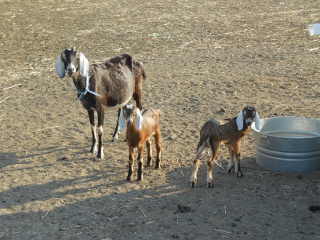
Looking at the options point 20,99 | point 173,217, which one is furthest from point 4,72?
point 173,217

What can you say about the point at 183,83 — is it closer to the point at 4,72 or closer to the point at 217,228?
the point at 4,72

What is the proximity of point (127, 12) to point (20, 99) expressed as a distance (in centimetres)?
849

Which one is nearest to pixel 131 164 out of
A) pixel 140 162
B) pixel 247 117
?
pixel 140 162

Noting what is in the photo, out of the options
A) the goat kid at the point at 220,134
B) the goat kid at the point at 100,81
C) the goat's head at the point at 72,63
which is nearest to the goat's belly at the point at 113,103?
the goat kid at the point at 100,81

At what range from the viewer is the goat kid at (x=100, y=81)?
8.73 metres

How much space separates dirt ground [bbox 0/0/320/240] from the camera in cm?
704

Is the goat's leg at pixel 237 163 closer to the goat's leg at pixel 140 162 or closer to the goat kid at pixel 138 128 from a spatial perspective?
the goat kid at pixel 138 128

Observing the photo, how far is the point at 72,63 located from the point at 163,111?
9.15 ft

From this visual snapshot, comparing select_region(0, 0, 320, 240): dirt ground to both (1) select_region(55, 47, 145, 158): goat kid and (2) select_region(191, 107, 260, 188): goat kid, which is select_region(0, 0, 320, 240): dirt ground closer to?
(2) select_region(191, 107, 260, 188): goat kid

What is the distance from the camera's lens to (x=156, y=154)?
8953mm

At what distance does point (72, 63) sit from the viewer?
8609 millimetres

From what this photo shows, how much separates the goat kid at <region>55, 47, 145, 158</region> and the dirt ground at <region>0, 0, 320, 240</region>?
27.0 inches

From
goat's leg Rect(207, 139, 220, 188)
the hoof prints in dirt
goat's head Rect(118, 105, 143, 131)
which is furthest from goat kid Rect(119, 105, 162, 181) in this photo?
the hoof prints in dirt

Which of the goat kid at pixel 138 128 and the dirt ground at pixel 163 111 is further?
the goat kid at pixel 138 128
